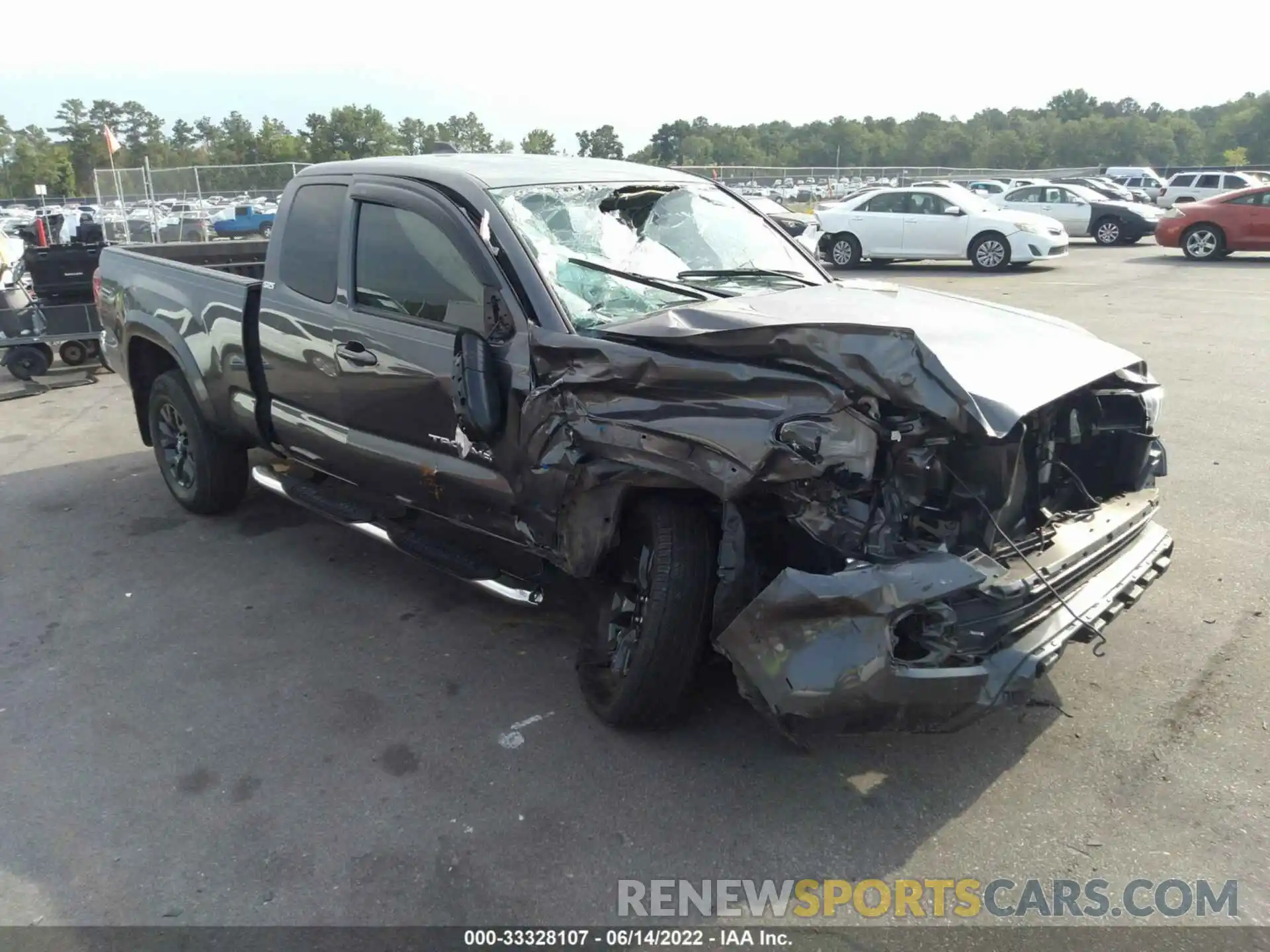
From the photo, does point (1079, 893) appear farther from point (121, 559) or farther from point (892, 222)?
point (892, 222)

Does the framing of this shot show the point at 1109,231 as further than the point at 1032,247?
Yes

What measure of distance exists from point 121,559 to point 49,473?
2.21 m

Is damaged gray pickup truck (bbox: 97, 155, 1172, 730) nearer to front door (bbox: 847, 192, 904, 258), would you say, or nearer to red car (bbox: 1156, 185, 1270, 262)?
front door (bbox: 847, 192, 904, 258)

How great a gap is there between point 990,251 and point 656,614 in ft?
57.8

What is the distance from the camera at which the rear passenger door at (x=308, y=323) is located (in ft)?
14.8

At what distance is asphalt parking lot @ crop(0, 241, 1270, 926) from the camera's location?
2869mm

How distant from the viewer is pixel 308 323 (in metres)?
4.61

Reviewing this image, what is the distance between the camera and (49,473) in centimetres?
702

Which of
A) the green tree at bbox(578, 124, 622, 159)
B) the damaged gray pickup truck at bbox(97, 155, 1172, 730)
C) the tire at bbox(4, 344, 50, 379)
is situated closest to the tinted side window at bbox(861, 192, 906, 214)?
the tire at bbox(4, 344, 50, 379)

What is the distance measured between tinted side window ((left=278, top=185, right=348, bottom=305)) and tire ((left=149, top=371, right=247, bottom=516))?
4.26 feet

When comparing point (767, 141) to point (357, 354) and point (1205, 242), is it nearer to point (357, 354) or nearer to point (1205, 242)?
point (1205, 242)

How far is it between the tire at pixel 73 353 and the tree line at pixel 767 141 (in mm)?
42423

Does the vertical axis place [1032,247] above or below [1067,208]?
below

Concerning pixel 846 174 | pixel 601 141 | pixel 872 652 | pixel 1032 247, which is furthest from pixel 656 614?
pixel 601 141
